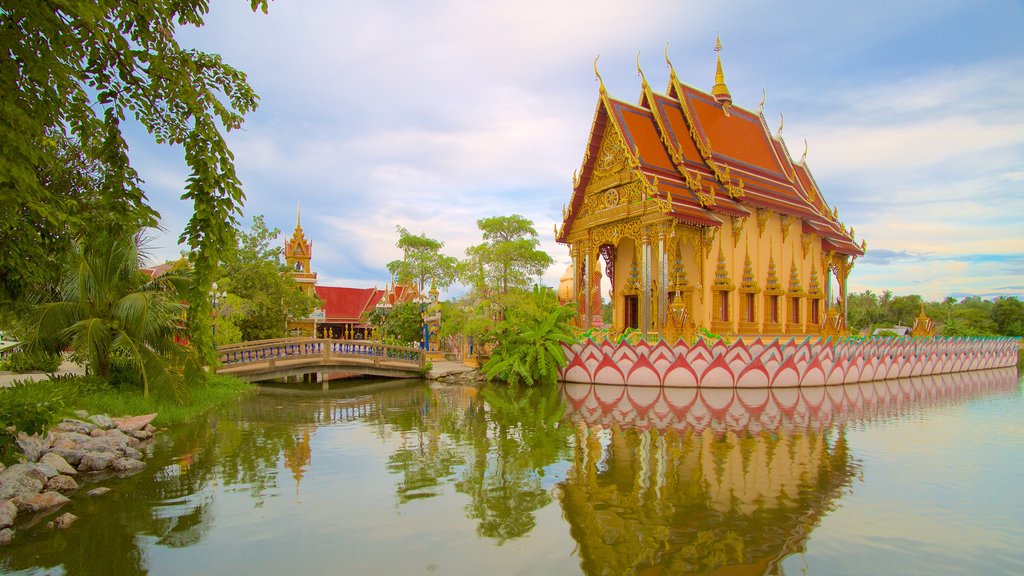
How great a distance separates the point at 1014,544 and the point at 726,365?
918 centimetres

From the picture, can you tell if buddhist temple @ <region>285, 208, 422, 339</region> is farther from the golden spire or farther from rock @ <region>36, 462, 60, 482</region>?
rock @ <region>36, 462, 60, 482</region>

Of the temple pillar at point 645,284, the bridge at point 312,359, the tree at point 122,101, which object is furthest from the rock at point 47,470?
the temple pillar at point 645,284

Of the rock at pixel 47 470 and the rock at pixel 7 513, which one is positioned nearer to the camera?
the rock at pixel 7 513

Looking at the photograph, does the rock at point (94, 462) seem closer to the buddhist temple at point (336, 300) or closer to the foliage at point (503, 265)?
the foliage at point (503, 265)

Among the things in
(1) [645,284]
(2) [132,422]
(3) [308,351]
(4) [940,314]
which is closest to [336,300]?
(3) [308,351]

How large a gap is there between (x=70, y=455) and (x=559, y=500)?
541cm

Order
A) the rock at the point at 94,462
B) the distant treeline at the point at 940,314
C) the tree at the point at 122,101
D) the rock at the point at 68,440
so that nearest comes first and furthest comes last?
the tree at the point at 122,101 → the rock at the point at 94,462 → the rock at the point at 68,440 → the distant treeline at the point at 940,314

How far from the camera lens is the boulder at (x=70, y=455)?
21.2 feet

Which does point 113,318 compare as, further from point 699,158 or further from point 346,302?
point 346,302

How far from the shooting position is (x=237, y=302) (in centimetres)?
1788

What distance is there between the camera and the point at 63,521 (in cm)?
479

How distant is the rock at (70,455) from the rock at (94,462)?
52mm

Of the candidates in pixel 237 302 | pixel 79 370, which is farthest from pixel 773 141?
pixel 79 370

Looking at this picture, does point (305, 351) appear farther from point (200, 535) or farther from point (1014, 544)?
point (1014, 544)
